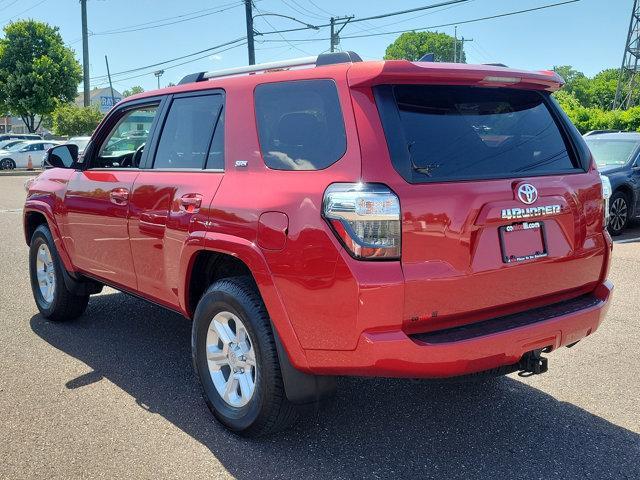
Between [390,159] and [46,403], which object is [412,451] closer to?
[390,159]

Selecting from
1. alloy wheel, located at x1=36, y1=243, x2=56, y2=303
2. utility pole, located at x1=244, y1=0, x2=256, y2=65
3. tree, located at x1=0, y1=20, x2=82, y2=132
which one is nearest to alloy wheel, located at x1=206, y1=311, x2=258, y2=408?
alloy wheel, located at x1=36, y1=243, x2=56, y2=303

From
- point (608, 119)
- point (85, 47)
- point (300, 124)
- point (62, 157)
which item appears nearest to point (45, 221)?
point (62, 157)

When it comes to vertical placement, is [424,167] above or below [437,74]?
below

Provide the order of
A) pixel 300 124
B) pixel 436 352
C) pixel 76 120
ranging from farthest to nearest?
pixel 76 120, pixel 300 124, pixel 436 352

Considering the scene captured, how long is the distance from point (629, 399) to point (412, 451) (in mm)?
1530

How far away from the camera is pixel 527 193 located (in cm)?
296

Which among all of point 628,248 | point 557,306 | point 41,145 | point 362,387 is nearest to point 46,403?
point 362,387

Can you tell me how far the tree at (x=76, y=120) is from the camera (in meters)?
38.6

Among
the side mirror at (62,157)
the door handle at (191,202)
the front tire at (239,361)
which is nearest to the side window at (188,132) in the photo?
the door handle at (191,202)

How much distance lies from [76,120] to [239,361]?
3909cm

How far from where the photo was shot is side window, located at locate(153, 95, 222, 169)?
3.70 metres

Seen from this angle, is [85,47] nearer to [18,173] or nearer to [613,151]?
[18,173]

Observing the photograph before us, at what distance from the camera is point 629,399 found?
3.79 metres

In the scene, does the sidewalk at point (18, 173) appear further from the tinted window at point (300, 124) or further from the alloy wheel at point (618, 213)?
the tinted window at point (300, 124)
